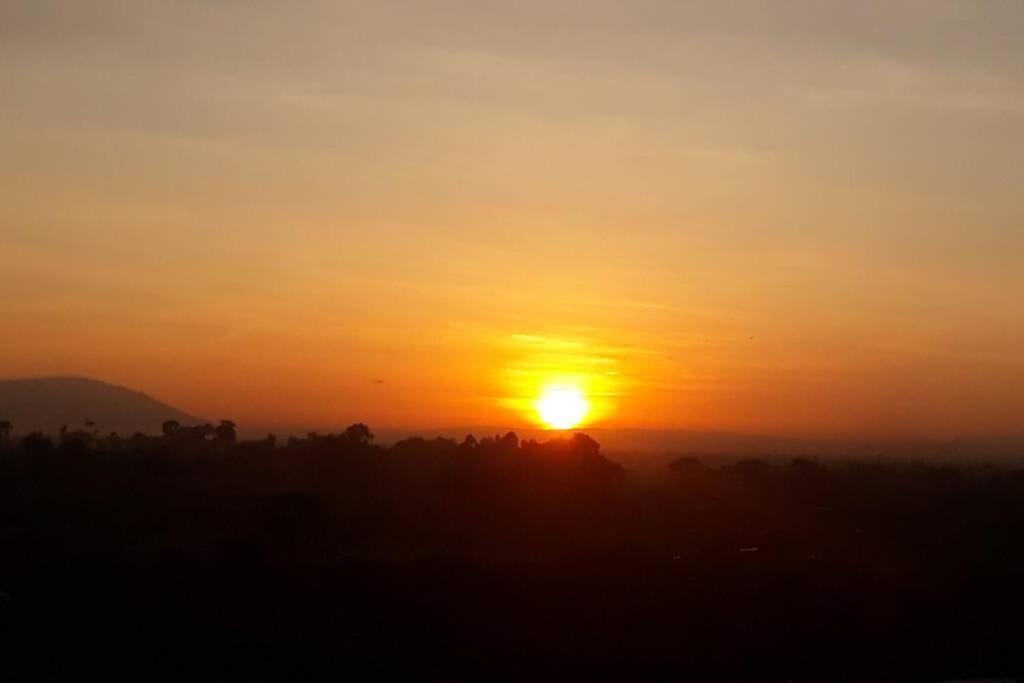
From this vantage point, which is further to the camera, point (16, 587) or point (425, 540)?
point (425, 540)

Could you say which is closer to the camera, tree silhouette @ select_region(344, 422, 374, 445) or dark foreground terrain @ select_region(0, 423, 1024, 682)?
dark foreground terrain @ select_region(0, 423, 1024, 682)

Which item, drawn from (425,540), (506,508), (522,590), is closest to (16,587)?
(522,590)

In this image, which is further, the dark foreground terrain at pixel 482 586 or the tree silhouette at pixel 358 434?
the tree silhouette at pixel 358 434

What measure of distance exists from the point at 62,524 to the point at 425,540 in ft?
39.2

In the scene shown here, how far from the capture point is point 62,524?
152 feet

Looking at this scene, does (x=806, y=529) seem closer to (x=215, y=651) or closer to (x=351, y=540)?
(x=351, y=540)

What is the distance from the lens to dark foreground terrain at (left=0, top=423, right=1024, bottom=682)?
29812 mm

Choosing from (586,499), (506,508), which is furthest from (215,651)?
(586,499)

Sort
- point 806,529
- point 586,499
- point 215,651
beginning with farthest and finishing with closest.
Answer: point 586,499 < point 806,529 < point 215,651

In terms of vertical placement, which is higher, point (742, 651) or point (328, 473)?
point (328, 473)

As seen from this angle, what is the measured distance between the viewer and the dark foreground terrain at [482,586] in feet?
97.8

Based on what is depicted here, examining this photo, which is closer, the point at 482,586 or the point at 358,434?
the point at 482,586

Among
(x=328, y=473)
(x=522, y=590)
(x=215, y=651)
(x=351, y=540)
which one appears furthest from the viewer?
(x=328, y=473)

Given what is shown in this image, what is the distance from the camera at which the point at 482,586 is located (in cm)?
3528
